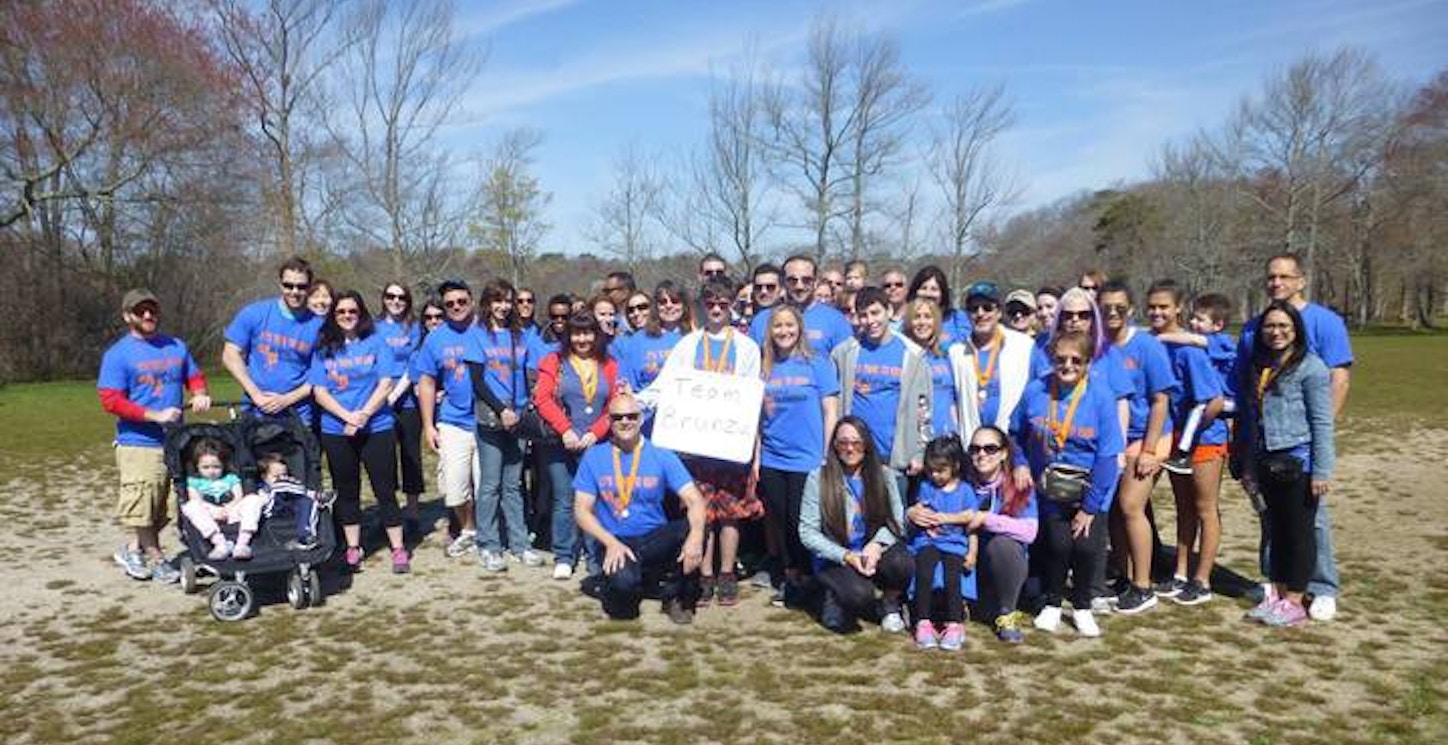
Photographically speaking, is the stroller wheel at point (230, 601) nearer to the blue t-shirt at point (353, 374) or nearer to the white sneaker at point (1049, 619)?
the blue t-shirt at point (353, 374)

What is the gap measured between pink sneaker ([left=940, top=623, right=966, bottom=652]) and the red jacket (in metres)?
2.68

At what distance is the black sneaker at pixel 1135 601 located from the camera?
18.6ft

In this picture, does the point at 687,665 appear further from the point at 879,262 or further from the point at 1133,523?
the point at 879,262

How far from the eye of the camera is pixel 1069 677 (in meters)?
4.68

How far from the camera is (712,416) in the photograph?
5648 millimetres

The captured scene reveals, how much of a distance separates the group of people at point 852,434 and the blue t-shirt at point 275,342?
0.02 metres

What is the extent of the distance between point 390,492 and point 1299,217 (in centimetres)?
5195

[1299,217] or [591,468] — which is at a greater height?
[1299,217]

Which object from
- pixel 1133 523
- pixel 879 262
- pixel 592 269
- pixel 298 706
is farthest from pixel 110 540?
pixel 592 269

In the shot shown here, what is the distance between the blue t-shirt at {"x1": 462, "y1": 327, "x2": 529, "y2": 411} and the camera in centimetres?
657

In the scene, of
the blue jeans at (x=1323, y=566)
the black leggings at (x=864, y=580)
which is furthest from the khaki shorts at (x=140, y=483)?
the blue jeans at (x=1323, y=566)

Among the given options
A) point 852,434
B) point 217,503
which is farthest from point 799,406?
point 217,503

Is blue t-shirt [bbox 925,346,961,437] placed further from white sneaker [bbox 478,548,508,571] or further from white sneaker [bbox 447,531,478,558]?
white sneaker [bbox 447,531,478,558]

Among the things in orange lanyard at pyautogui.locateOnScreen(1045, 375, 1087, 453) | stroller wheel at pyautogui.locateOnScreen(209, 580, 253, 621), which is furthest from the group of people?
stroller wheel at pyautogui.locateOnScreen(209, 580, 253, 621)
